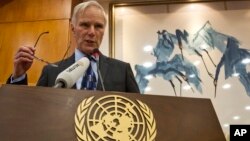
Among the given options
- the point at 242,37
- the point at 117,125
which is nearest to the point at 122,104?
the point at 117,125

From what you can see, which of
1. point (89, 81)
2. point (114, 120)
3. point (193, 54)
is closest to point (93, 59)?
point (89, 81)

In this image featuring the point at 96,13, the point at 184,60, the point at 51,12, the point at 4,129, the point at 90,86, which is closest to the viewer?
the point at 4,129

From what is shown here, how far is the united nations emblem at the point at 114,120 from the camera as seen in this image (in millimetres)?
800

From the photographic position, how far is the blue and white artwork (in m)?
2.66

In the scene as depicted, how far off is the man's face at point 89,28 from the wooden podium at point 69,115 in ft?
1.80

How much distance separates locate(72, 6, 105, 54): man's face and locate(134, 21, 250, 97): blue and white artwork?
129 centimetres

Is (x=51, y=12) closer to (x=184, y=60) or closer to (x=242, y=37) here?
(x=184, y=60)

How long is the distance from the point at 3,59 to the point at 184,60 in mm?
1472

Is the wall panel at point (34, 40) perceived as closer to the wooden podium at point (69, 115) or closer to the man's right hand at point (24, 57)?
the man's right hand at point (24, 57)

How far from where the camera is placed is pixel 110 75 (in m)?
1.33

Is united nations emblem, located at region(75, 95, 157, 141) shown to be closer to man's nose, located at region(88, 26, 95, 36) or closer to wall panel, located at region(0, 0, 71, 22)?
man's nose, located at region(88, 26, 95, 36)

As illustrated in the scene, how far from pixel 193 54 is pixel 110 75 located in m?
1.53

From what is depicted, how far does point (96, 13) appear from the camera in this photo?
143 cm

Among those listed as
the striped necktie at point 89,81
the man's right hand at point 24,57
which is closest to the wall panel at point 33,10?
the striped necktie at point 89,81
